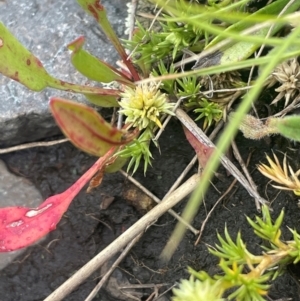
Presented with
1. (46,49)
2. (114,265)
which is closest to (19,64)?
(46,49)

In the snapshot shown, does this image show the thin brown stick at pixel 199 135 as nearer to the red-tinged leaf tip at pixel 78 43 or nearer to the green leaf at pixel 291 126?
the green leaf at pixel 291 126

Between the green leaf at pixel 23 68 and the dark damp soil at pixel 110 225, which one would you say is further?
the dark damp soil at pixel 110 225

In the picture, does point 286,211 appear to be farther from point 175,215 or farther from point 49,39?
point 49,39

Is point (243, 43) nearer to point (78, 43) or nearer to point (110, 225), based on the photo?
point (78, 43)

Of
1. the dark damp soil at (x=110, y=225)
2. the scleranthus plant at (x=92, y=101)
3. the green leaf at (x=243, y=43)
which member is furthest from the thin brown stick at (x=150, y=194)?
the green leaf at (x=243, y=43)

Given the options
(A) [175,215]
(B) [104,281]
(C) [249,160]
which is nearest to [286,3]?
(C) [249,160]

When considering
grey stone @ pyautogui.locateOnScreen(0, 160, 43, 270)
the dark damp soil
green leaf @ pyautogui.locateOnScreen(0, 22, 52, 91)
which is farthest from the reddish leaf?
grey stone @ pyautogui.locateOnScreen(0, 160, 43, 270)

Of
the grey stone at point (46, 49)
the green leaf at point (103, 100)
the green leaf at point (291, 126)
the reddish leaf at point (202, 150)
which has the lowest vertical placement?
the reddish leaf at point (202, 150)

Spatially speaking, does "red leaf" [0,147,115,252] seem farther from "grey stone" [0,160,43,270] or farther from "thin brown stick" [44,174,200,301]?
"grey stone" [0,160,43,270]
